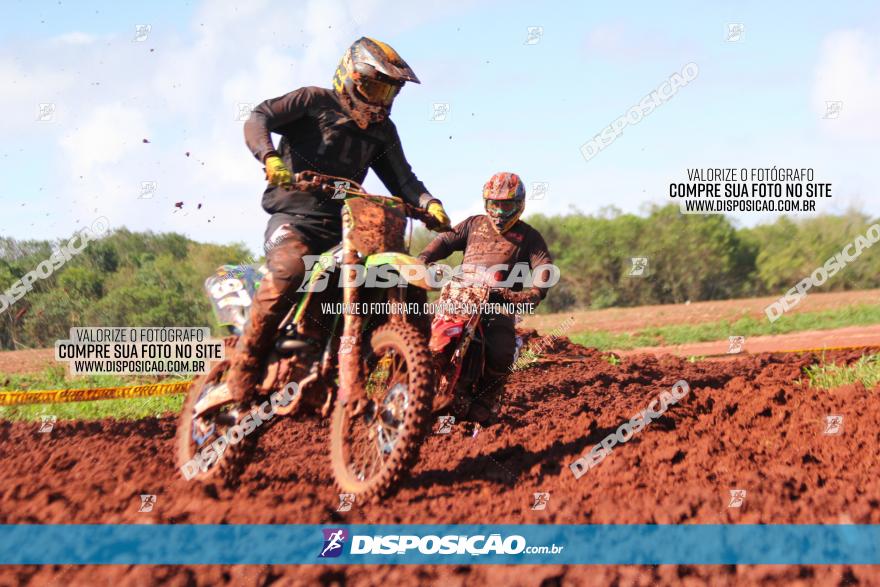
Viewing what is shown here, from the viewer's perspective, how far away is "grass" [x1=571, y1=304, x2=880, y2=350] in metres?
20.8

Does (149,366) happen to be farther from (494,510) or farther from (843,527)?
(843,527)

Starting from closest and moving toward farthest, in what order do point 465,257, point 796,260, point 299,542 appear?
point 299,542 < point 465,257 < point 796,260

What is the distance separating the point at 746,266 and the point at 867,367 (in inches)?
1378

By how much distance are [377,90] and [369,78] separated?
12 centimetres

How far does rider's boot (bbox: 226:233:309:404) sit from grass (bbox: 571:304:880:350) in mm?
15088

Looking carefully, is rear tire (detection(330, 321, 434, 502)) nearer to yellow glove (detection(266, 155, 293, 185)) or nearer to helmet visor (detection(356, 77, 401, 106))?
yellow glove (detection(266, 155, 293, 185))

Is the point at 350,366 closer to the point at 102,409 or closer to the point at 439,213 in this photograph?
the point at 439,213

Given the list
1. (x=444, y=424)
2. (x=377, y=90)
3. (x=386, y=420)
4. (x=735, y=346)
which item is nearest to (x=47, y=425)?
(x=444, y=424)

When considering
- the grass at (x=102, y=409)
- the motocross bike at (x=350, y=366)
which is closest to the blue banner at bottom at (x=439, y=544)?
the motocross bike at (x=350, y=366)

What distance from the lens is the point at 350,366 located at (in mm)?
5137

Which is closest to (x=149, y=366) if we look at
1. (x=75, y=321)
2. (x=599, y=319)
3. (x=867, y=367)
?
(x=75, y=321)

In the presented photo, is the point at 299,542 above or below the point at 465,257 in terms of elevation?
below

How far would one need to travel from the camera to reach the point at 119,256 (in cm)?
2417

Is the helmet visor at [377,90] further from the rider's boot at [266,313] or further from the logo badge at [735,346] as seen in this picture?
the logo badge at [735,346]
